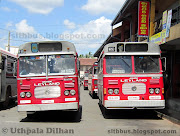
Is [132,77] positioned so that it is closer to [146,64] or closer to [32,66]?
[146,64]

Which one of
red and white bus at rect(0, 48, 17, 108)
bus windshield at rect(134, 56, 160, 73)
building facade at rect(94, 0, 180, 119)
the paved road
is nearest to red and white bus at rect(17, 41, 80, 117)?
the paved road

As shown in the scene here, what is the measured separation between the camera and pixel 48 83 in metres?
8.52

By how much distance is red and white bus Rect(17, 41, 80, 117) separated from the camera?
8.43 m

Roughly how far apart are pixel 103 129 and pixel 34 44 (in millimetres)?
4068

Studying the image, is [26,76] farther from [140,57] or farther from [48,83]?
[140,57]

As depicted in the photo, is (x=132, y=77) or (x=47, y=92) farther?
(x=132, y=77)

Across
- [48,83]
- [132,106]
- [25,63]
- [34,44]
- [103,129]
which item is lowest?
[103,129]

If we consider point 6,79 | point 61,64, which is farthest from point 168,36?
point 6,79

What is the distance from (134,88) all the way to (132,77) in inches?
16.8

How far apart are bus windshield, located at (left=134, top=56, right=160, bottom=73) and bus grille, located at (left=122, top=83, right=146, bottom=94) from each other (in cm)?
56

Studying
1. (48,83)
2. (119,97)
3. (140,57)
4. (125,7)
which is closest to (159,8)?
(125,7)

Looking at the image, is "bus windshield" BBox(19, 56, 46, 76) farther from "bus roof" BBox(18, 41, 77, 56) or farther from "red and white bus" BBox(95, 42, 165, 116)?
"red and white bus" BBox(95, 42, 165, 116)

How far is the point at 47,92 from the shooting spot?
8.49 m

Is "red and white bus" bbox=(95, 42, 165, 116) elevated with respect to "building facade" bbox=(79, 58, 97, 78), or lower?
lower
